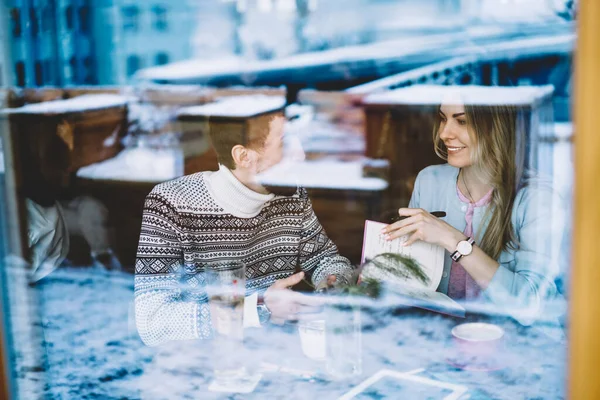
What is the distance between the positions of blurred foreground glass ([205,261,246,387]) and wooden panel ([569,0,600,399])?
3.37 ft

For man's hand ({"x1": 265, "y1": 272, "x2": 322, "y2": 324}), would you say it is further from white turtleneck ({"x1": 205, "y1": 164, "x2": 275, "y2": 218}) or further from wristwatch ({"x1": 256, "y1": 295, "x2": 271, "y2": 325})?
white turtleneck ({"x1": 205, "y1": 164, "x2": 275, "y2": 218})

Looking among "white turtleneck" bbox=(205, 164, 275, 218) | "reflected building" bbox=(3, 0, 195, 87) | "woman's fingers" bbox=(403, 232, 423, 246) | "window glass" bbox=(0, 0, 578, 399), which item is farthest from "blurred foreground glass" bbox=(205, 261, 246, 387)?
"reflected building" bbox=(3, 0, 195, 87)

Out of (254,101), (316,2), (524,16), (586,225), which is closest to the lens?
(586,225)

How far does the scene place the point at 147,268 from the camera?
2025mm

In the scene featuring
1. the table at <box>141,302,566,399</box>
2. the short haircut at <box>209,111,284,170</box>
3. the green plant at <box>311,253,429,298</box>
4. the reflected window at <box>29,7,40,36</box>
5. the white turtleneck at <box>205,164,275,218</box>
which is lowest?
the table at <box>141,302,566,399</box>

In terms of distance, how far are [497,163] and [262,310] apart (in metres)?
0.81

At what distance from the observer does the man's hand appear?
198cm

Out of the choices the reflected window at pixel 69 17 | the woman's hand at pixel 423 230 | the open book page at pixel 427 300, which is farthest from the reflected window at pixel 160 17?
the open book page at pixel 427 300

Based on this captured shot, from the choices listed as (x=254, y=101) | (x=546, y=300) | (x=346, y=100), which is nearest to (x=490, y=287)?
(x=546, y=300)

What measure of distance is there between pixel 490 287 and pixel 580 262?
650mm

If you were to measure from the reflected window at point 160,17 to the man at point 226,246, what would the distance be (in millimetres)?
416

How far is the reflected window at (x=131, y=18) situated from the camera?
205cm

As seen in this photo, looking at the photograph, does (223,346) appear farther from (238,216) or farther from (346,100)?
(346,100)

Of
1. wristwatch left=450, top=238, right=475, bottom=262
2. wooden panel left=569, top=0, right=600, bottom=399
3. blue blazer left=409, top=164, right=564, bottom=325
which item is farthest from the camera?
wristwatch left=450, top=238, right=475, bottom=262
